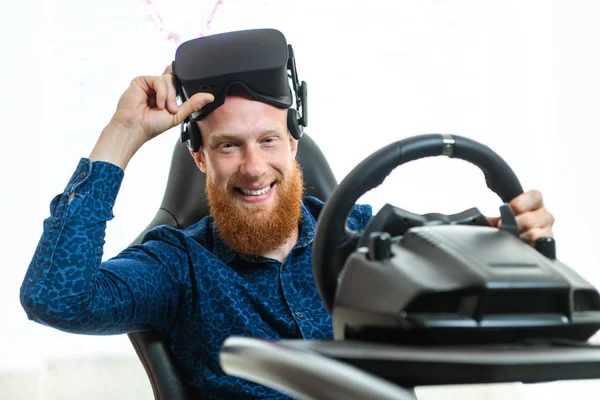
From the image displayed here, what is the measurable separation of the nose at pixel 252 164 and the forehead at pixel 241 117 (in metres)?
0.05

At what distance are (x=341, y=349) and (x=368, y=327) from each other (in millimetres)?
75

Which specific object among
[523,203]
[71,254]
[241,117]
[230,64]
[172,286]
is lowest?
[172,286]

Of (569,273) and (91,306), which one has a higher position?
(569,273)

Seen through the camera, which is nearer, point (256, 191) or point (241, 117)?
point (241, 117)

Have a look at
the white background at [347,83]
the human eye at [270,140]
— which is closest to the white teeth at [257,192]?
the human eye at [270,140]

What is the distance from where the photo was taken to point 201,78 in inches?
63.6

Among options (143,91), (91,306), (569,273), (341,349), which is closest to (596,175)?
(143,91)

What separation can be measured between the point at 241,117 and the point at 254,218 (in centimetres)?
25

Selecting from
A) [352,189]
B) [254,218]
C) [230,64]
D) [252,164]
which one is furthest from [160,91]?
[352,189]

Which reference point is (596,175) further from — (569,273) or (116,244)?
(569,273)

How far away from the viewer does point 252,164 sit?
172 cm

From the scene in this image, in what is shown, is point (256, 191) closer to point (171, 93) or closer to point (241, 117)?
point (241, 117)

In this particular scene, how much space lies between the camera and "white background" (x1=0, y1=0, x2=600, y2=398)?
3086mm

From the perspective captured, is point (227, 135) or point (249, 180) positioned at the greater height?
point (227, 135)
